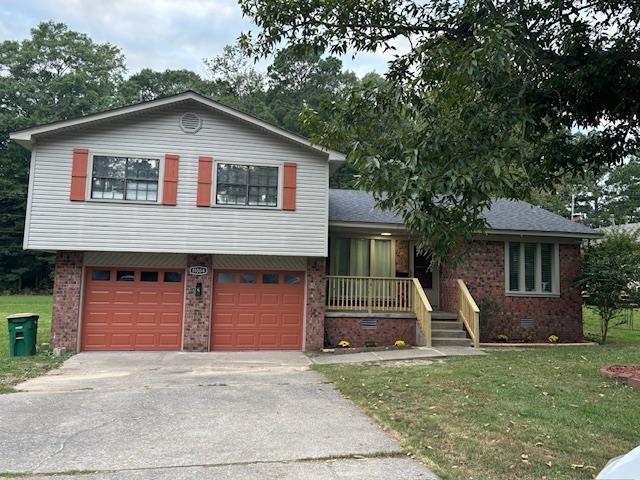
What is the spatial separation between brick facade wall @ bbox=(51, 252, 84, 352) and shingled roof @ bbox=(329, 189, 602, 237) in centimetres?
637

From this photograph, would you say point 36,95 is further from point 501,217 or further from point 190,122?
point 501,217

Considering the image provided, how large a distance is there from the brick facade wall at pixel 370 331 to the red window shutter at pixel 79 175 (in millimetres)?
6616

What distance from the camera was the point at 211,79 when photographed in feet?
134

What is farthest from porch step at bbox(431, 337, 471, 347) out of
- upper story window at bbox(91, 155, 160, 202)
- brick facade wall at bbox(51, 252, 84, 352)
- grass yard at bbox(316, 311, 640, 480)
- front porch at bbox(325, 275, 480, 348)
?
brick facade wall at bbox(51, 252, 84, 352)

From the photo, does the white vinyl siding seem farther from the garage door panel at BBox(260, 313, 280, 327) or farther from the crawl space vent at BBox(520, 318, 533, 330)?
the crawl space vent at BBox(520, 318, 533, 330)

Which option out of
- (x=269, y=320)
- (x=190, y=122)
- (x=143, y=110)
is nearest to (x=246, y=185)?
(x=190, y=122)

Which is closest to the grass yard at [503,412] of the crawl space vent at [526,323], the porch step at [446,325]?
the porch step at [446,325]

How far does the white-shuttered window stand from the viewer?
43.8 ft

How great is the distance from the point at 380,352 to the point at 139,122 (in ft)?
25.9

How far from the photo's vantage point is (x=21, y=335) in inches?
415

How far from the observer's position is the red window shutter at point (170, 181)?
36.9 feet

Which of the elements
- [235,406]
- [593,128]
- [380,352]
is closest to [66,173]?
[235,406]

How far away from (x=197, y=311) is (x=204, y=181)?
10.5ft

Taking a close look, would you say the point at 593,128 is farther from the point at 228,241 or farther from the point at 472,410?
the point at 228,241
